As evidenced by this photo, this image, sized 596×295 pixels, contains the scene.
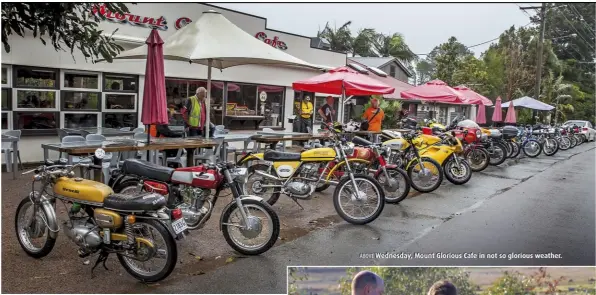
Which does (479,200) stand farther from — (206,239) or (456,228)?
(206,239)

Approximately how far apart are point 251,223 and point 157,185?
81 centimetres

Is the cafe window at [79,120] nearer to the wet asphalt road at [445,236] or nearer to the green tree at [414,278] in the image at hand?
the wet asphalt road at [445,236]

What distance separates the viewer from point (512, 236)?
4.04 meters

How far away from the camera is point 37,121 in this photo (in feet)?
23.1

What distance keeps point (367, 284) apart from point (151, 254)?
137 centimetres

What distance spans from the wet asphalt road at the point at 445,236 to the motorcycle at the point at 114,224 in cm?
26

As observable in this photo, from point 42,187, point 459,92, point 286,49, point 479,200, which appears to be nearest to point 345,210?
point 479,200

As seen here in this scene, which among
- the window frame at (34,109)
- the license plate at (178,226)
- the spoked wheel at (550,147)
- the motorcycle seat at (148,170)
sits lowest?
the license plate at (178,226)

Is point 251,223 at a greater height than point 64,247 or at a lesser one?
greater

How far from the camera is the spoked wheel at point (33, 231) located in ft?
12.0

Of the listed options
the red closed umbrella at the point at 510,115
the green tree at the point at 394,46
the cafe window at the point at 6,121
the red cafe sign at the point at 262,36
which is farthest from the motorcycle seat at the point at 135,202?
the red closed umbrella at the point at 510,115

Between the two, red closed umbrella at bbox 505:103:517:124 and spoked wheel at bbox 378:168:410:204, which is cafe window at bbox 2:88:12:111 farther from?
red closed umbrella at bbox 505:103:517:124

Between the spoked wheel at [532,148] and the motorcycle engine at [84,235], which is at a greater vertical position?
the spoked wheel at [532,148]

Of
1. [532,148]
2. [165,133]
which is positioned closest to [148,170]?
[165,133]
